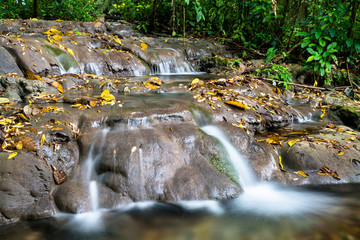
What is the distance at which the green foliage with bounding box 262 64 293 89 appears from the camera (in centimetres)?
726

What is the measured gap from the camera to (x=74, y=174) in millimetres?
3227

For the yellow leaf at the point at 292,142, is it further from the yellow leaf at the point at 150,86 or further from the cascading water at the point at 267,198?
the yellow leaf at the point at 150,86

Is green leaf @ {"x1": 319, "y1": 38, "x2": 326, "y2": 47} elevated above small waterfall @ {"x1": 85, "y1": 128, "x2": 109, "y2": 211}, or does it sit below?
above

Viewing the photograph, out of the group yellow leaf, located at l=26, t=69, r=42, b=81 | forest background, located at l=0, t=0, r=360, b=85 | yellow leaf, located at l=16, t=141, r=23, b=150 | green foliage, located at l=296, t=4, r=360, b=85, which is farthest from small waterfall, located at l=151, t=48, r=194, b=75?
yellow leaf, located at l=16, t=141, r=23, b=150

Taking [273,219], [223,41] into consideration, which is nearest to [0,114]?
[273,219]

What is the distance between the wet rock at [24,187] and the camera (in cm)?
273

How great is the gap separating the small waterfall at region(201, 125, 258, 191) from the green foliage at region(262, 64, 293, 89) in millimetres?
3875

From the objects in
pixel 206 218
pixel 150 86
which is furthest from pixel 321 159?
pixel 150 86

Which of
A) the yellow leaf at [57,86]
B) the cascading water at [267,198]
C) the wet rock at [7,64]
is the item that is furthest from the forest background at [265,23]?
the cascading water at [267,198]

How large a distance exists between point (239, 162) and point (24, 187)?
2.85 meters

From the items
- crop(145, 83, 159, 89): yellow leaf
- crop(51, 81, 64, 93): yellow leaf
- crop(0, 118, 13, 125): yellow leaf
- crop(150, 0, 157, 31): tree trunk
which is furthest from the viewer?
crop(150, 0, 157, 31): tree trunk

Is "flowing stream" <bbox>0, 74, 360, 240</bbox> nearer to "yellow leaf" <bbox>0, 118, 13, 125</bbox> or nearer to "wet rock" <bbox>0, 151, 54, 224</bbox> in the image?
"wet rock" <bbox>0, 151, 54, 224</bbox>

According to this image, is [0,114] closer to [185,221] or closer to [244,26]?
[185,221]

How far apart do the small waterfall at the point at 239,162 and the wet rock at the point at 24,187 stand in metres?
2.44
